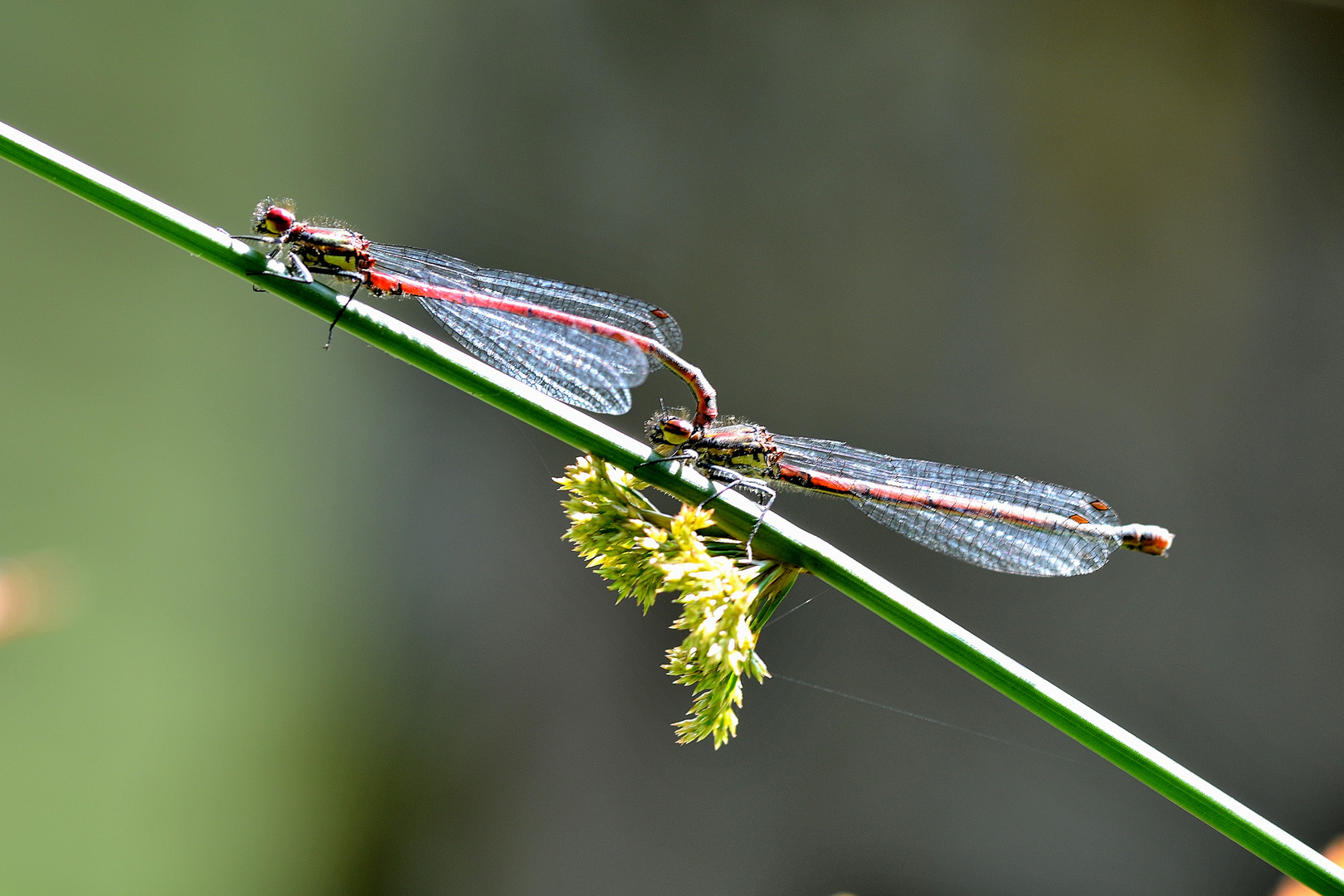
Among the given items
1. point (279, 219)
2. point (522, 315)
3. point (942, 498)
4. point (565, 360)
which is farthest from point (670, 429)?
point (279, 219)

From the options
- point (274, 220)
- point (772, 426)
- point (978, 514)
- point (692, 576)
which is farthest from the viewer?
point (772, 426)

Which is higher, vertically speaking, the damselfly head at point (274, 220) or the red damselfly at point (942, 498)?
the red damselfly at point (942, 498)

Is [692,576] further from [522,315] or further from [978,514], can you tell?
[978,514]

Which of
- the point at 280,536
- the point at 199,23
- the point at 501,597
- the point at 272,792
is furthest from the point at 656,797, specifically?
the point at 199,23

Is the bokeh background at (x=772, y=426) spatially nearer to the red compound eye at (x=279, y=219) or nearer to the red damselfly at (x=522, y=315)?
the red damselfly at (x=522, y=315)

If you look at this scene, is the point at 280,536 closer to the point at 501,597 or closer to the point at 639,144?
the point at 501,597

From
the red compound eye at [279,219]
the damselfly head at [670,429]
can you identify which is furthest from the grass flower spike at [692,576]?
the red compound eye at [279,219]

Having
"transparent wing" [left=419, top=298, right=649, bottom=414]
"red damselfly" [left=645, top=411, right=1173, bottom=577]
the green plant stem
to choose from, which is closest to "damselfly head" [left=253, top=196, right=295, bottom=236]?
"transparent wing" [left=419, top=298, right=649, bottom=414]
